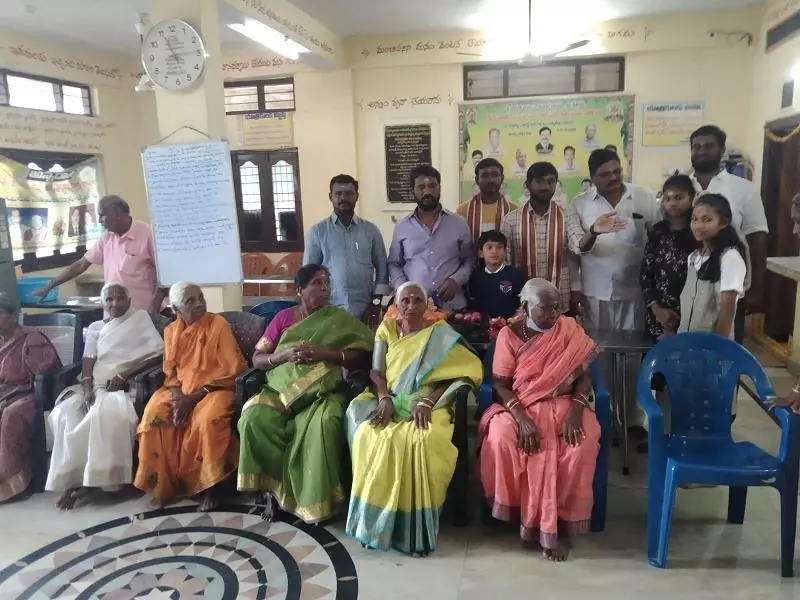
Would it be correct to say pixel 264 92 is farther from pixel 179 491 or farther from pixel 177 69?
pixel 179 491

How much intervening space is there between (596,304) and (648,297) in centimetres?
38

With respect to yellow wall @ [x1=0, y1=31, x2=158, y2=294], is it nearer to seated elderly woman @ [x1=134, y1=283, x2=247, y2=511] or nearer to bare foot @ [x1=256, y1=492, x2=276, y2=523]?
seated elderly woman @ [x1=134, y1=283, x2=247, y2=511]

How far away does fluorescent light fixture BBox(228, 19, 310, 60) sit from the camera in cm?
452

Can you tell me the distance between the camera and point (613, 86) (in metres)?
6.19

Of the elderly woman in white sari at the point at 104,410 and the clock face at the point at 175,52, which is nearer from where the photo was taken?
the elderly woman in white sari at the point at 104,410

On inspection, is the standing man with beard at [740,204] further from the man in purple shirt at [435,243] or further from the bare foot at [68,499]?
the bare foot at [68,499]

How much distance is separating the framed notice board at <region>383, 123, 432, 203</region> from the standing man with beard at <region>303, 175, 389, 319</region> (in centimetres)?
318

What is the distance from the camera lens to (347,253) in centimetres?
360

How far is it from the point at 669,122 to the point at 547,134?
119 centimetres

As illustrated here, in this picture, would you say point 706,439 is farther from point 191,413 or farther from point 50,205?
point 50,205


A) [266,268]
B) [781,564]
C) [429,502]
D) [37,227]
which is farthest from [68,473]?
[266,268]

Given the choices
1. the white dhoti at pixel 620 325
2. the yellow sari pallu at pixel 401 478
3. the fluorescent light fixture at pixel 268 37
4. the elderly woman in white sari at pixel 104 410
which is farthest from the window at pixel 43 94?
the white dhoti at pixel 620 325

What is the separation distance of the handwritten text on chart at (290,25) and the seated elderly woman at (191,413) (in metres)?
2.34

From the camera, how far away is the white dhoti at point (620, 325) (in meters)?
3.40
